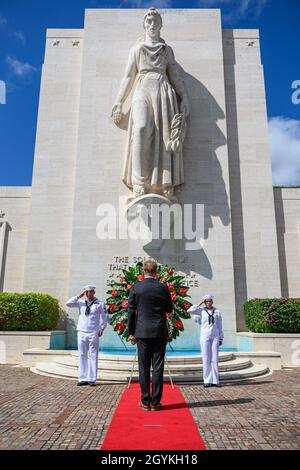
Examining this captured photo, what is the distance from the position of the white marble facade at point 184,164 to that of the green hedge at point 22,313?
172 centimetres

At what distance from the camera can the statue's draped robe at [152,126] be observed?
12531 mm

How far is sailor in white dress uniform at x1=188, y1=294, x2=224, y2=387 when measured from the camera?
6.96m

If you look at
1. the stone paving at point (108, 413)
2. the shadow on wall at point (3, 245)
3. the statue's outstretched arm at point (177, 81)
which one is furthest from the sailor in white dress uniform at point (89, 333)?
the statue's outstretched arm at point (177, 81)

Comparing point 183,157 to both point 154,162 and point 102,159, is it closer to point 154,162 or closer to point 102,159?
point 154,162

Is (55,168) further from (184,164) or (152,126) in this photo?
(184,164)

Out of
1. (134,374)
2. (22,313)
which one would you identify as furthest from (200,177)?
(134,374)

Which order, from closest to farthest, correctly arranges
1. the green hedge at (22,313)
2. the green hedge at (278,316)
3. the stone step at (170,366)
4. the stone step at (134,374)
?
1. the stone step at (134,374)
2. the stone step at (170,366)
3. the green hedge at (278,316)
4. the green hedge at (22,313)

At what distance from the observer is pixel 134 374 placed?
24.6 ft

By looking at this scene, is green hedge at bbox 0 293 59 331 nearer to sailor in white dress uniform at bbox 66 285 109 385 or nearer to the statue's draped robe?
sailor in white dress uniform at bbox 66 285 109 385

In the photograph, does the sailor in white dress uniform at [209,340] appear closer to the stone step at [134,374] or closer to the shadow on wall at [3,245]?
the stone step at [134,374]

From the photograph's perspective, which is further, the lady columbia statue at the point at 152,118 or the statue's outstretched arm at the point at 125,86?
the statue's outstretched arm at the point at 125,86

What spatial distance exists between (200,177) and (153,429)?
10.8 metres

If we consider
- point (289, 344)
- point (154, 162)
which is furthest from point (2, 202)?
point (289, 344)

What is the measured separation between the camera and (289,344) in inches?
401
